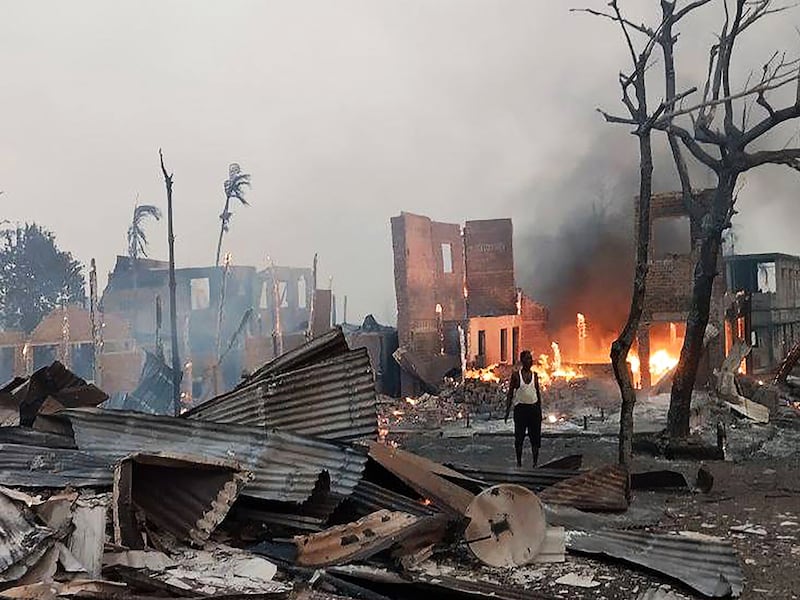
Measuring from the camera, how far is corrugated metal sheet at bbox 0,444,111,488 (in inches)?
229

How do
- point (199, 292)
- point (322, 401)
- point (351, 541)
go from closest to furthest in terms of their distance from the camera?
point (351, 541)
point (322, 401)
point (199, 292)

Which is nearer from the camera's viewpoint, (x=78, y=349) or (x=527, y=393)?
(x=527, y=393)

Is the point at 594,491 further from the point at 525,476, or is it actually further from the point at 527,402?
the point at 527,402

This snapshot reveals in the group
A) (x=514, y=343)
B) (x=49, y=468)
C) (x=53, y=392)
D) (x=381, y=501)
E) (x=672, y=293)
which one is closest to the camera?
(x=49, y=468)

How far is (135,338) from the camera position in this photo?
2547 cm

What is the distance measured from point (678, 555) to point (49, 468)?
503 centimetres

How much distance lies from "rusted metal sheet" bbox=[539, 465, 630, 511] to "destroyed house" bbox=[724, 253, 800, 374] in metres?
21.7

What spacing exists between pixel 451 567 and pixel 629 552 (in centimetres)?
140

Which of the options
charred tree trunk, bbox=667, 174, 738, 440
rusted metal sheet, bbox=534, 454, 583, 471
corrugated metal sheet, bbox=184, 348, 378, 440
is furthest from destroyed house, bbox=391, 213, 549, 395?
corrugated metal sheet, bbox=184, 348, 378, 440

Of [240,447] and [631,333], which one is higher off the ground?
[631,333]

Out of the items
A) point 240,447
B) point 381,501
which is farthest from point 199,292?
point 381,501

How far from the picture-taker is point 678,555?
224 inches

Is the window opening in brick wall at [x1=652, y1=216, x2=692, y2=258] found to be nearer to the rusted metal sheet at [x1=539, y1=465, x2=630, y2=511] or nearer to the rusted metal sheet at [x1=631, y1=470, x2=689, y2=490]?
the rusted metal sheet at [x1=631, y1=470, x2=689, y2=490]

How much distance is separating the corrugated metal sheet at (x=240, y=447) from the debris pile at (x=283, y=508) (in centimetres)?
1
